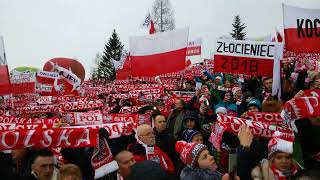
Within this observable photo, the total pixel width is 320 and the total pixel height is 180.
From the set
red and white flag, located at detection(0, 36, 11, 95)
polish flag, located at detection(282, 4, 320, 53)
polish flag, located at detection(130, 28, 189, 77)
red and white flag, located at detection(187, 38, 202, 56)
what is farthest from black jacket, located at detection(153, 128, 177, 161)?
red and white flag, located at detection(187, 38, 202, 56)

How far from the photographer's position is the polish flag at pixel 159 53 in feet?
37.3

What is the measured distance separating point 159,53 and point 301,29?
179 inches

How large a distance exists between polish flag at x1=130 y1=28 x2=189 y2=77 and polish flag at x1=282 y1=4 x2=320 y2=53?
412cm

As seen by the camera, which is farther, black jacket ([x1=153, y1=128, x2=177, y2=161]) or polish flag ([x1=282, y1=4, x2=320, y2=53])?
polish flag ([x1=282, y1=4, x2=320, y2=53])

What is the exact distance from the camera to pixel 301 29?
292 inches

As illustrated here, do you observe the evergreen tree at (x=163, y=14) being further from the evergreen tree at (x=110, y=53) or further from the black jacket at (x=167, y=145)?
the black jacket at (x=167, y=145)

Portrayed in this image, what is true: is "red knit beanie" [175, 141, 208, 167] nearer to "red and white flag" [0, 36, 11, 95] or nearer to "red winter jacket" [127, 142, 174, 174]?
"red winter jacket" [127, 142, 174, 174]

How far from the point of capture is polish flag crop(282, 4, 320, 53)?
725cm

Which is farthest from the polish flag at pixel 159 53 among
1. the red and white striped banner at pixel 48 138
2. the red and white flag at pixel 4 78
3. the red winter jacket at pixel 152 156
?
the red and white striped banner at pixel 48 138

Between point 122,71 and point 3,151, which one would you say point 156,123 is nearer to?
point 3,151

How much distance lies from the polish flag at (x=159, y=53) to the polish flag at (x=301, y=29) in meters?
4.12

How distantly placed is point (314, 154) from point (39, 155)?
2503mm

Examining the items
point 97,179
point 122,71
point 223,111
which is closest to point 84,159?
point 97,179

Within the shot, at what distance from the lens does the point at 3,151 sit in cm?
484
